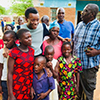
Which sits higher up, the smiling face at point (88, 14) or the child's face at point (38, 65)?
the smiling face at point (88, 14)

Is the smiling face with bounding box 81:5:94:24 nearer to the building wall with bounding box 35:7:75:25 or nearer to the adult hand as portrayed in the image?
the adult hand

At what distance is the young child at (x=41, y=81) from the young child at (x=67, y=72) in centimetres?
36

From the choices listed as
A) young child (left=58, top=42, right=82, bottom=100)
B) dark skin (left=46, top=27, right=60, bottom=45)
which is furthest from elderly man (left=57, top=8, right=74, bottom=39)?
young child (left=58, top=42, right=82, bottom=100)

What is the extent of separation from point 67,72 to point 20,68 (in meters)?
0.89

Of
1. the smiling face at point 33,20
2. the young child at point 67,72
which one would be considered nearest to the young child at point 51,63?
the young child at point 67,72

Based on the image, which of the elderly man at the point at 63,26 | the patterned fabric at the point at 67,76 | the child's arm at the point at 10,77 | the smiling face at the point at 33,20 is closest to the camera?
the child's arm at the point at 10,77

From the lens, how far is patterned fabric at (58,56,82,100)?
6.61 feet

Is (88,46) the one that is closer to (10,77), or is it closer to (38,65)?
(38,65)

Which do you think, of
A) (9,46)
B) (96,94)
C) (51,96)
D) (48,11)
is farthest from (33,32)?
(48,11)

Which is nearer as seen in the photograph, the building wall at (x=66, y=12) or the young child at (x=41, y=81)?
the young child at (x=41, y=81)

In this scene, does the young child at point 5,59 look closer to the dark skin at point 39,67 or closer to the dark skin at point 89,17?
the dark skin at point 39,67

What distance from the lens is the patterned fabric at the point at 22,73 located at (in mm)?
1484

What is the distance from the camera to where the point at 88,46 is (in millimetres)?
2117

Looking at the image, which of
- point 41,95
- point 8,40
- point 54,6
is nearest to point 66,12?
point 54,6
